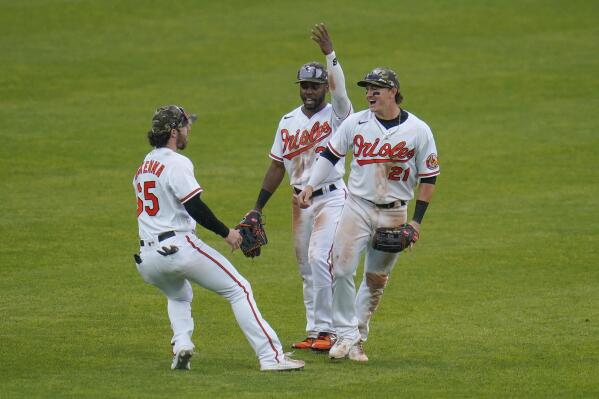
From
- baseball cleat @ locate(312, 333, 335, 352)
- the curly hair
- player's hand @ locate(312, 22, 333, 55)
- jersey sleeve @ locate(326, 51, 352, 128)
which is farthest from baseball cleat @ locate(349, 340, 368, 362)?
player's hand @ locate(312, 22, 333, 55)

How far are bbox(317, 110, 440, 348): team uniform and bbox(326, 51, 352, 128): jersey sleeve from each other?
37 cm

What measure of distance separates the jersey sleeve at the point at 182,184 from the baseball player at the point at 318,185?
4.19 feet

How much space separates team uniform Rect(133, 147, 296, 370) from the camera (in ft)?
24.6

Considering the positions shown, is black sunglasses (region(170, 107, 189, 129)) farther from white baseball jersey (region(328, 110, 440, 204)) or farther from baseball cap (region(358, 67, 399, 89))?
baseball cap (region(358, 67, 399, 89))

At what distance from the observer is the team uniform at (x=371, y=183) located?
8031 mm

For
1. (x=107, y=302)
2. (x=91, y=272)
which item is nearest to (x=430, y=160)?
(x=107, y=302)

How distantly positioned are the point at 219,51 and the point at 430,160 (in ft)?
42.5

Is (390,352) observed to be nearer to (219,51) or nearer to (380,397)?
(380,397)

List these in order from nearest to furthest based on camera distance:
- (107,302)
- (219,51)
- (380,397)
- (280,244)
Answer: (380,397)
(107,302)
(280,244)
(219,51)

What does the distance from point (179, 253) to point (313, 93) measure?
199cm

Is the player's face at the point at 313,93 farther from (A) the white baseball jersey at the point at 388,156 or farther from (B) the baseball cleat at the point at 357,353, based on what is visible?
(B) the baseball cleat at the point at 357,353

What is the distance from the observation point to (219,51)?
2058 centimetres

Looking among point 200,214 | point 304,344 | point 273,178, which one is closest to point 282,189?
point 273,178

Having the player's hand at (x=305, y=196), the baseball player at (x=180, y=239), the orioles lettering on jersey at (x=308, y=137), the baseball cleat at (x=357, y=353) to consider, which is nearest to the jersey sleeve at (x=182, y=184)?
the baseball player at (x=180, y=239)
